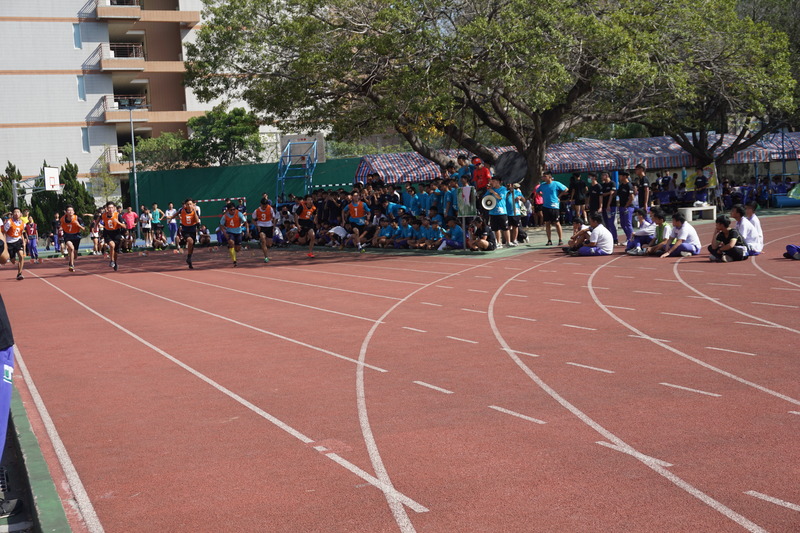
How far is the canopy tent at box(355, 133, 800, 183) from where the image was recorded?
34.1 metres

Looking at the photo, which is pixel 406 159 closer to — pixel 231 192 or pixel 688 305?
pixel 231 192

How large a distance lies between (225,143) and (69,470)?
148 ft

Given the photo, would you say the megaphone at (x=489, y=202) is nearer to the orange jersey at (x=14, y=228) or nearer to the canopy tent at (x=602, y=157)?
the orange jersey at (x=14, y=228)

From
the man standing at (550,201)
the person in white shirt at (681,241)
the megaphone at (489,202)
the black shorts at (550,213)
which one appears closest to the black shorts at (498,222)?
the man standing at (550,201)

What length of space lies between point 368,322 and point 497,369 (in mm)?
3465

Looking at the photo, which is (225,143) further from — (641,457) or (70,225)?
(641,457)

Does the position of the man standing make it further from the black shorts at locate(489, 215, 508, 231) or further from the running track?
the running track

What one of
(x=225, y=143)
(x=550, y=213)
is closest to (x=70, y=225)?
(x=550, y=213)

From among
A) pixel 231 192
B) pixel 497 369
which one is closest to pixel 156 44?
pixel 231 192

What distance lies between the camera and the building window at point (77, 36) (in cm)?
5303

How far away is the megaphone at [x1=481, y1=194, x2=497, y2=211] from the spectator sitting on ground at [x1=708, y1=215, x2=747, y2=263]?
550 centimetres

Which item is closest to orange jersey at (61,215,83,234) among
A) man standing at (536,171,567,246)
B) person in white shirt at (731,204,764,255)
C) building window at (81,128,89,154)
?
man standing at (536,171,567,246)

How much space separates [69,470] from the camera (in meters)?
5.80

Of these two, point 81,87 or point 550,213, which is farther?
point 81,87
